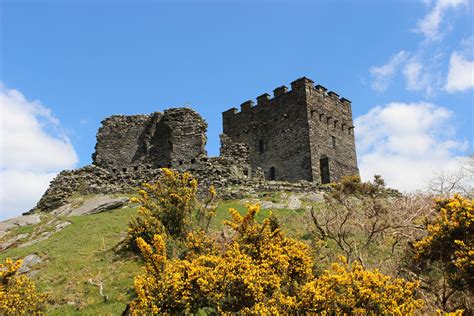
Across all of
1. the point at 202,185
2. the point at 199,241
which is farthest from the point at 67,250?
the point at 202,185

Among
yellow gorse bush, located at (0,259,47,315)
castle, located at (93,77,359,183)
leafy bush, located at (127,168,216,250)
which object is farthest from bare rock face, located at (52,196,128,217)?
yellow gorse bush, located at (0,259,47,315)

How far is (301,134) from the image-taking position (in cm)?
3284

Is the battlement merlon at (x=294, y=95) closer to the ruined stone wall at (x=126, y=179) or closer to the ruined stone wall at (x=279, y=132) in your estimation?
the ruined stone wall at (x=279, y=132)

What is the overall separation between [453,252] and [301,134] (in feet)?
77.5

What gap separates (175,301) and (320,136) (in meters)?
27.0

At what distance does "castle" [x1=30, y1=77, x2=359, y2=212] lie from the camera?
23.7 meters

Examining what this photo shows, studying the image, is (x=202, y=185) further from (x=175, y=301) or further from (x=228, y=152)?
(x=175, y=301)

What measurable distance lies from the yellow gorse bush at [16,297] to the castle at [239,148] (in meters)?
13.3

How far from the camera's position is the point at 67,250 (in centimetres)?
1552

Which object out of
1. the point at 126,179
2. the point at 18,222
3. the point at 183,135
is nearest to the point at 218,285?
the point at 18,222

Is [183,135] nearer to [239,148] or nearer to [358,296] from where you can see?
[239,148]

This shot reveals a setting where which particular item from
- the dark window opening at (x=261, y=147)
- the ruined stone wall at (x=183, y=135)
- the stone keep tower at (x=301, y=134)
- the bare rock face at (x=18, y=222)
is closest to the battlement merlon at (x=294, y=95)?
the stone keep tower at (x=301, y=134)

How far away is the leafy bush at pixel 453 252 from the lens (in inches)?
344

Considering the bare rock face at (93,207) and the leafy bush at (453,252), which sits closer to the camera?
the leafy bush at (453,252)
